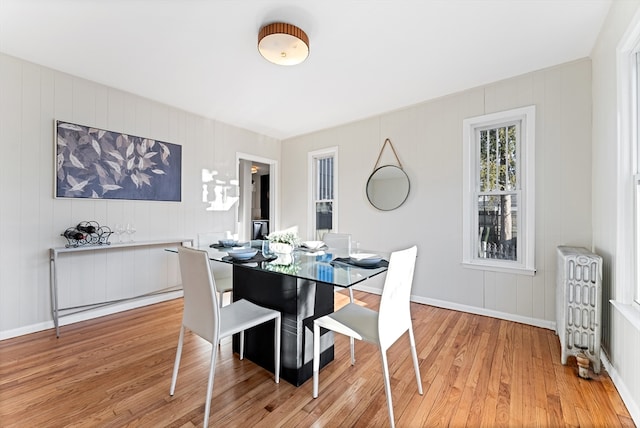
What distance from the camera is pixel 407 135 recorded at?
3762 mm

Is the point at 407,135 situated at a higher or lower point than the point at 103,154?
higher

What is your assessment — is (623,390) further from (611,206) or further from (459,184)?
(459,184)

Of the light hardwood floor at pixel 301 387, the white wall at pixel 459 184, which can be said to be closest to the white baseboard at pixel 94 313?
the light hardwood floor at pixel 301 387

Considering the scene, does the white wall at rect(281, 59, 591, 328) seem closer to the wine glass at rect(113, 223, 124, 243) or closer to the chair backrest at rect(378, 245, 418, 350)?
the chair backrest at rect(378, 245, 418, 350)

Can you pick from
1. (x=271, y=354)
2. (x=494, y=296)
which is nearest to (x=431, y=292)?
(x=494, y=296)

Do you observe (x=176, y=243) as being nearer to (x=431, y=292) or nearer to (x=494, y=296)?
(x=431, y=292)

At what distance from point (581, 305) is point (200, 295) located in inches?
107

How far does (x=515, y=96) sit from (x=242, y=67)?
9.35ft

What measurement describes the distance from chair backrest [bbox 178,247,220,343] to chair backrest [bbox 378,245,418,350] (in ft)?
3.13

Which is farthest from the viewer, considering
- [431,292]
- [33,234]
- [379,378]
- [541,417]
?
[431,292]

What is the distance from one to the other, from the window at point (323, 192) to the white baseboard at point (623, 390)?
319 cm

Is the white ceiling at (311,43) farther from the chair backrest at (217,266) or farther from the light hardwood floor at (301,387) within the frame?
the light hardwood floor at (301,387)

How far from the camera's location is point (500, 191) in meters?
3.15

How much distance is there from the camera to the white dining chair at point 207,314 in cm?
161
